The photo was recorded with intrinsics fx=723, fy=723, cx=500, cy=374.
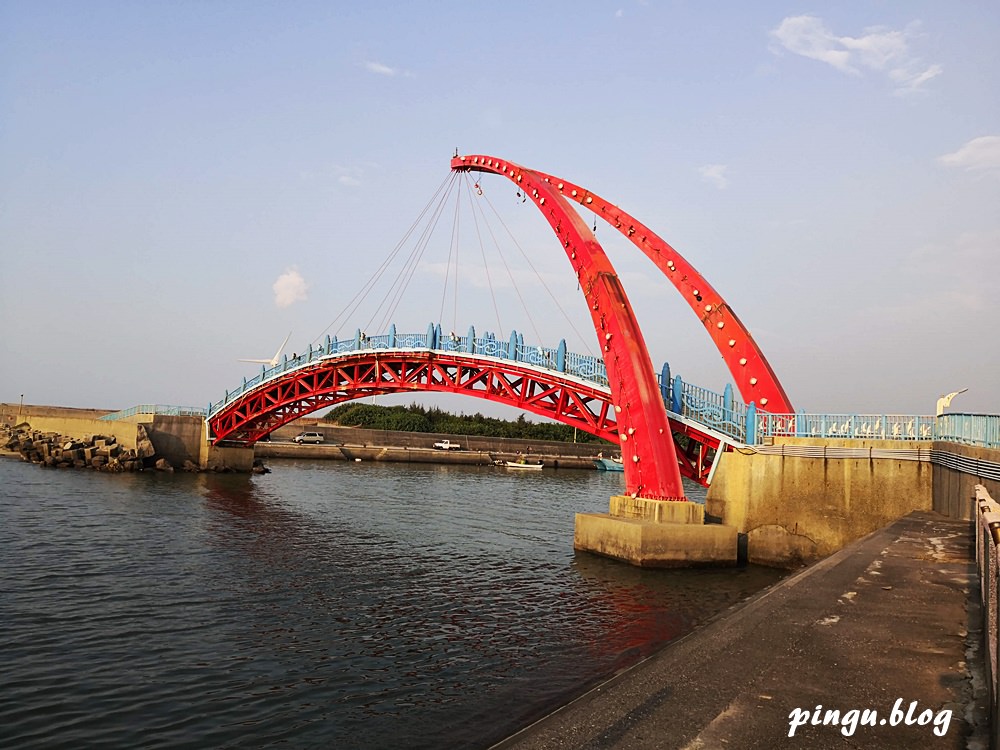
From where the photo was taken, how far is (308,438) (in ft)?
286

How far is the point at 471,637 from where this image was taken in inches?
627

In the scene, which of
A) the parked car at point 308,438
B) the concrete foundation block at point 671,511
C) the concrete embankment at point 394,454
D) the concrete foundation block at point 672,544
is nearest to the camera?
the concrete foundation block at point 672,544

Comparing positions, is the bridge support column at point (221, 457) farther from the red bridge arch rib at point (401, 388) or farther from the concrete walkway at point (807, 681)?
the concrete walkway at point (807, 681)

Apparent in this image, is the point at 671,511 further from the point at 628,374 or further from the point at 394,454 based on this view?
the point at 394,454

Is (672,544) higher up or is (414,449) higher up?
(414,449)

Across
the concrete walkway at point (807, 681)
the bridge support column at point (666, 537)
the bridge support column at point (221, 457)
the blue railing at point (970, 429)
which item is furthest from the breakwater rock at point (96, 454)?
the concrete walkway at point (807, 681)

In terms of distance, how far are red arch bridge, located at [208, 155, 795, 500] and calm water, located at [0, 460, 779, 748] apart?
5.09 meters

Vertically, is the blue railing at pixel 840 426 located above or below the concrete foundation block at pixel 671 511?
above

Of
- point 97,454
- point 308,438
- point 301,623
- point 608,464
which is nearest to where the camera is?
point 301,623

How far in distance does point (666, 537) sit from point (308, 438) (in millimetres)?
69269

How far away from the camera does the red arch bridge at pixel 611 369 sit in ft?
87.2

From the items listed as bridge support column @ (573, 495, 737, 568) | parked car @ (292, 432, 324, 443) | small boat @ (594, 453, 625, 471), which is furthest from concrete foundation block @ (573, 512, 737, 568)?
parked car @ (292, 432, 324, 443)

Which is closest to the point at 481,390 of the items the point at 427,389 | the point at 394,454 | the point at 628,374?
the point at 427,389

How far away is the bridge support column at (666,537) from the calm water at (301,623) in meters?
0.74
